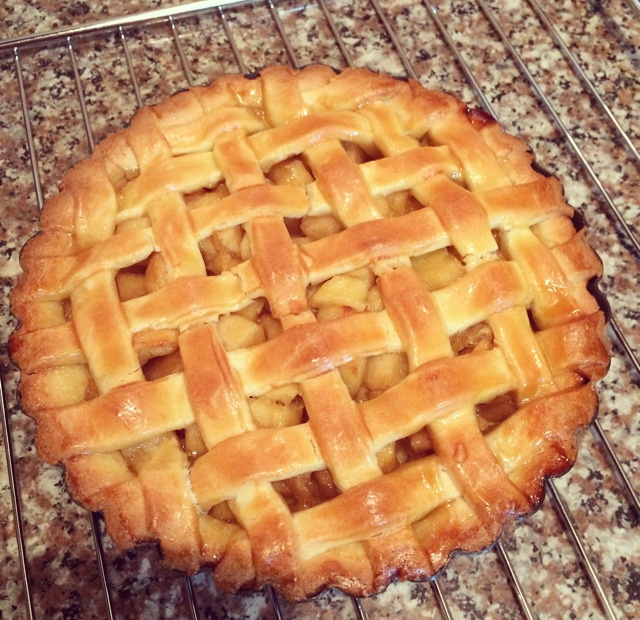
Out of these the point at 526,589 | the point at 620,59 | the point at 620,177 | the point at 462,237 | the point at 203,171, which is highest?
the point at 203,171

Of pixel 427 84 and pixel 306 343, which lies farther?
pixel 427 84

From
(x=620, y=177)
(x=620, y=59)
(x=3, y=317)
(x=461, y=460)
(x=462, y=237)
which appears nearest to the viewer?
(x=461, y=460)

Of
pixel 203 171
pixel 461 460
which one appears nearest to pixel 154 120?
pixel 203 171

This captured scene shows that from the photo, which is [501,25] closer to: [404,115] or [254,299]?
[404,115]

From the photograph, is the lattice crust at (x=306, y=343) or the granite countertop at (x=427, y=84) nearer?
the lattice crust at (x=306, y=343)

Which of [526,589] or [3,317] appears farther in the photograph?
[3,317]
